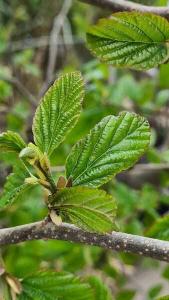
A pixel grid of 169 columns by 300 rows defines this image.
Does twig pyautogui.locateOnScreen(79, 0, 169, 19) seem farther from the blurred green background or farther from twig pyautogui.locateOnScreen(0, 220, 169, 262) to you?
twig pyautogui.locateOnScreen(0, 220, 169, 262)

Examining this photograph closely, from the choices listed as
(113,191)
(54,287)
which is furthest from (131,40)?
(113,191)

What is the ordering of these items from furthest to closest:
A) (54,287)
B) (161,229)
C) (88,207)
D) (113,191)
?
1. (113,191)
2. (161,229)
3. (54,287)
4. (88,207)

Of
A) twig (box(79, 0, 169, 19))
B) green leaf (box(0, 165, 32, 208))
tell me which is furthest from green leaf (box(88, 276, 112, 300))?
twig (box(79, 0, 169, 19))

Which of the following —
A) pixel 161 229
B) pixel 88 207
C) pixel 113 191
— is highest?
pixel 88 207

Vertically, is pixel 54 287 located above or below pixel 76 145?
below

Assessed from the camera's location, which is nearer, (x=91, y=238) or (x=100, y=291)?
(x=91, y=238)

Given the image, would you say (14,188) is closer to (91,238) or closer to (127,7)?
(91,238)

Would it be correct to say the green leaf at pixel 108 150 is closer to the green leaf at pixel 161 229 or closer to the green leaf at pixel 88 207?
the green leaf at pixel 88 207

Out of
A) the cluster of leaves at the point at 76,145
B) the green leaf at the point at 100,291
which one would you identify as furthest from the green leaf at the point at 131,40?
the green leaf at the point at 100,291

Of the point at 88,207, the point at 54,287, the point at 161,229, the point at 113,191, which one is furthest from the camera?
the point at 113,191
